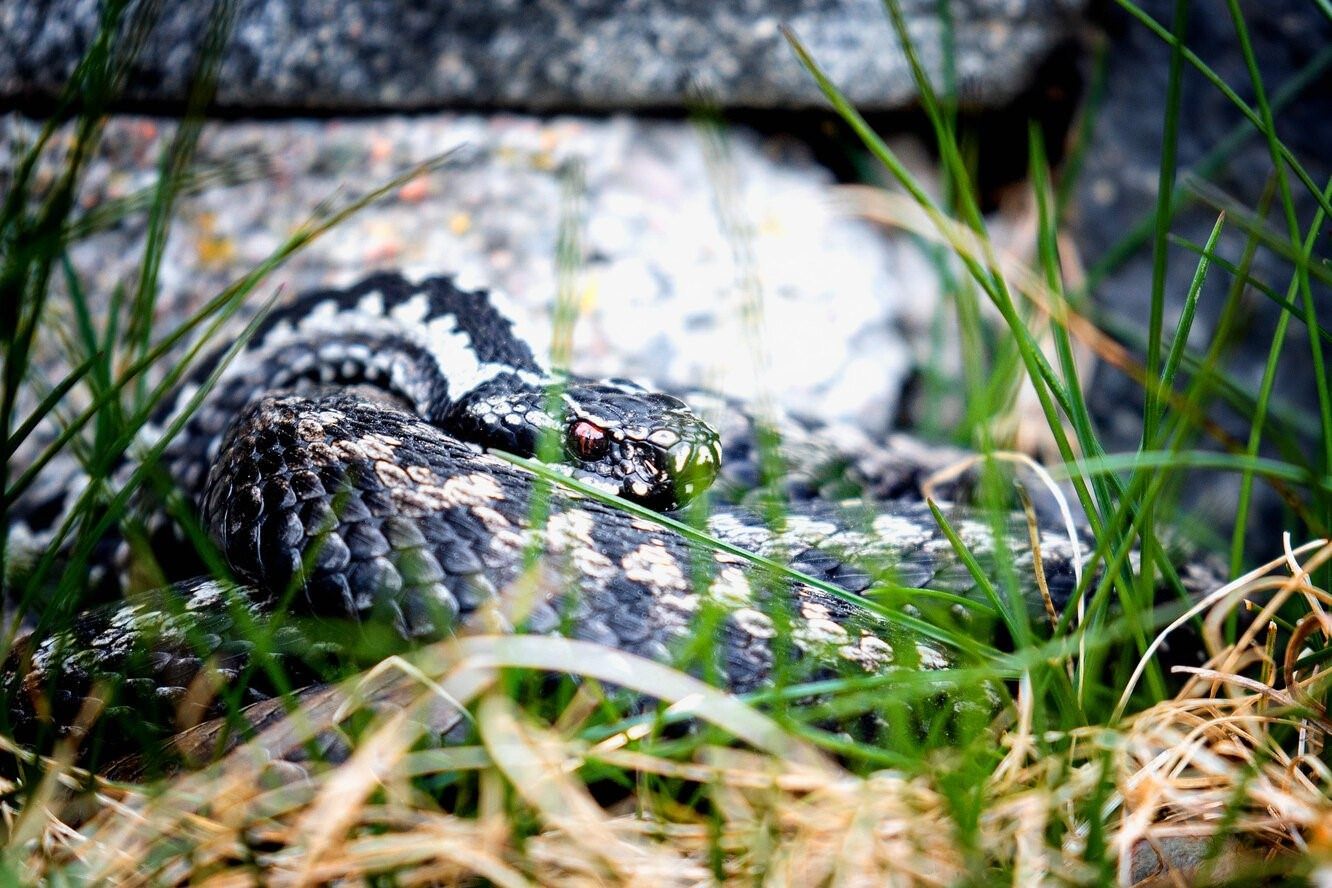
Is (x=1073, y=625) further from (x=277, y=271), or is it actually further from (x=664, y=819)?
(x=277, y=271)

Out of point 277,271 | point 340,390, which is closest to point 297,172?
point 277,271

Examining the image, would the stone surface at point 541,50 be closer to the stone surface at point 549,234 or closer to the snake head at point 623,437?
the stone surface at point 549,234

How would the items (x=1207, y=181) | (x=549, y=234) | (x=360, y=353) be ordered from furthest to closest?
1. (x=549, y=234)
2. (x=1207, y=181)
3. (x=360, y=353)

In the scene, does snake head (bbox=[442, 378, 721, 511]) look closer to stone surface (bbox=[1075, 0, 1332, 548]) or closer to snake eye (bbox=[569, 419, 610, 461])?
snake eye (bbox=[569, 419, 610, 461])

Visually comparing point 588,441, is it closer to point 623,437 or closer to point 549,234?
point 623,437

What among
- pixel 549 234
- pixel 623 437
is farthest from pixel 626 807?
pixel 549 234
